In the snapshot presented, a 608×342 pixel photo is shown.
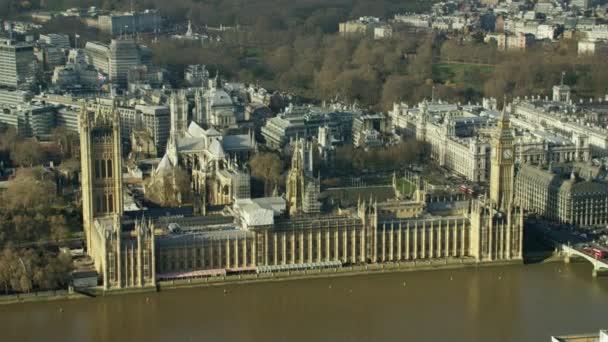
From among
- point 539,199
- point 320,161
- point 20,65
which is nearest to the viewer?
point 539,199

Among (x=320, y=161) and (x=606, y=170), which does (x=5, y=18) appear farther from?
(x=606, y=170)

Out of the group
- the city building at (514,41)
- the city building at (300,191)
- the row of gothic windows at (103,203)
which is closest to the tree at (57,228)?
the row of gothic windows at (103,203)

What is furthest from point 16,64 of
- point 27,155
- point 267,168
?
point 267,168

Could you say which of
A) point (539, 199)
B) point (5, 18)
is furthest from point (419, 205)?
→ point (5, 18)

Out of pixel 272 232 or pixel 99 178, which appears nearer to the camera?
pixel 272 232

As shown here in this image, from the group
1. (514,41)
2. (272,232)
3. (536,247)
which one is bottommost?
(536,247)

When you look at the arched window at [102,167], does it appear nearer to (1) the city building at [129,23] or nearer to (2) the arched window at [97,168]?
(2) the arched window at [97,168]

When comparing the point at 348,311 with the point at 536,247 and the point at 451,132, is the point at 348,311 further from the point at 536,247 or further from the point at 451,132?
the point at 451,132
